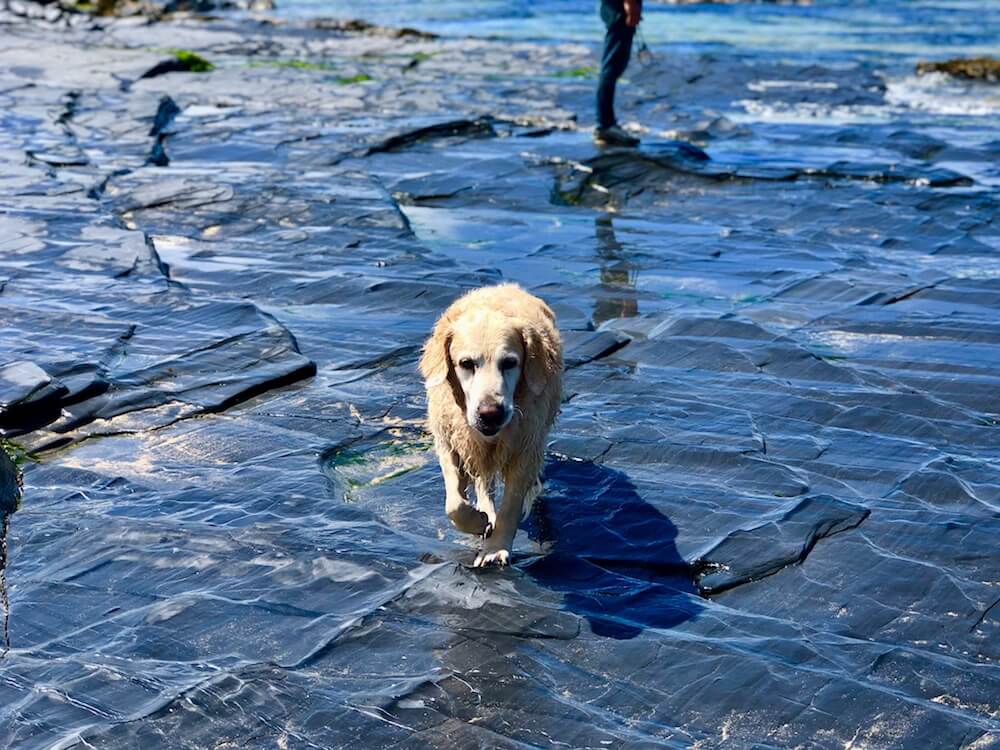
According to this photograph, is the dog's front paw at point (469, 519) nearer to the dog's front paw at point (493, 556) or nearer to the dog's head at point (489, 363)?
the dog's front paw at point (493, 556)

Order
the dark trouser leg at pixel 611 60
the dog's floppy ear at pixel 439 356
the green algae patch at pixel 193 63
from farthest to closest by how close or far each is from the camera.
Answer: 1. the green algae patch at pixel 193 63
2. the dark trouser leg at pixel 611 60
3. the dog's floppy ear at pixel 439 356

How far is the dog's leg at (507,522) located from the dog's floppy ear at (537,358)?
0.42 m

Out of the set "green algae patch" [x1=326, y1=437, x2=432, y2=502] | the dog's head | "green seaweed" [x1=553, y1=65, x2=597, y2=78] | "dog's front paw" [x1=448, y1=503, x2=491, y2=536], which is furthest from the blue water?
"dog's front paw" [x1=448, y1=503, x2=491, y2=536]

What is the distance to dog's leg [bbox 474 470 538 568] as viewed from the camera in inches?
225

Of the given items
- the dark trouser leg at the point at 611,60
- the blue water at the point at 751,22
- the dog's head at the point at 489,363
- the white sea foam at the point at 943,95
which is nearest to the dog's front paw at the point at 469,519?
the dog's head at the point at 489,363

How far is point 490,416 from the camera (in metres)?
5.37

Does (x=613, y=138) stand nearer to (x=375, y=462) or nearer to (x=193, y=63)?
(x=375, y=462)

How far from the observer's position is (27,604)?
5.29 m

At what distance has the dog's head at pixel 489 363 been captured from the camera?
17.8 feet

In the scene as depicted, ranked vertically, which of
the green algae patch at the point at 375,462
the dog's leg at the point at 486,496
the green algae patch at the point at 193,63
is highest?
the green algae patch at the point at 193,63

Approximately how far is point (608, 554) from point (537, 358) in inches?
39.1

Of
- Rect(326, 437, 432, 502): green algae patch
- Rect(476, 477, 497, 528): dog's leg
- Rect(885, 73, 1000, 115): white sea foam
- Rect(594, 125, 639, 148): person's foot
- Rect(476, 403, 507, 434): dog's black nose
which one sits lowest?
Rect(326, 437, 432, 502): green algae patch

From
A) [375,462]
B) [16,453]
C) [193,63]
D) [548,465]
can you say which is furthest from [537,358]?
[193,63]

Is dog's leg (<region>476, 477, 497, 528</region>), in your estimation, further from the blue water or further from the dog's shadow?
the blue water
